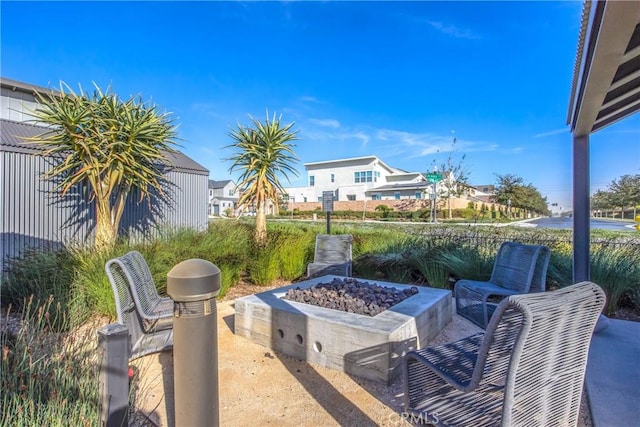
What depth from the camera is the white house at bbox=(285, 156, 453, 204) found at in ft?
121

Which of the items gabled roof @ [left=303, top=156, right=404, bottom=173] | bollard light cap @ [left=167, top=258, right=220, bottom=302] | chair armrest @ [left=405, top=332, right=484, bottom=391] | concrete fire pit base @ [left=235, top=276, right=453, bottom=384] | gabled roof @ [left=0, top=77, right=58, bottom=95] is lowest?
concrete fire pit base @ [left=235, top=276, right=453, bottom=384]

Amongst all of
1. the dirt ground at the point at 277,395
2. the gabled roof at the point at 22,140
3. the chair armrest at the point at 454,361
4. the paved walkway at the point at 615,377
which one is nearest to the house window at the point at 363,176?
the gabled roof at the point at 22,140

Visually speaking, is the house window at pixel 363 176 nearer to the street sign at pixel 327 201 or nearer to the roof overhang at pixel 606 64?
the street sign at pixel 327 201

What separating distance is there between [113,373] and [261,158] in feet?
20.0

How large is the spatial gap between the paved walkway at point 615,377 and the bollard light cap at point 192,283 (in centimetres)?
229

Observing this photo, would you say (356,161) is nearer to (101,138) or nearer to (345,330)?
(101,138)

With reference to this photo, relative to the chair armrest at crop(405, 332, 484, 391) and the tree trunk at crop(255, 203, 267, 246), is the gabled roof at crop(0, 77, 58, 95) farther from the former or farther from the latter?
the chair armrest at crop(405, 332, 484, 391)

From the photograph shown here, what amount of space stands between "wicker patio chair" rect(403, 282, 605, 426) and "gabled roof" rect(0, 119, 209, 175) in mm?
6809

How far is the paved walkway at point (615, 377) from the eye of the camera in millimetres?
1931

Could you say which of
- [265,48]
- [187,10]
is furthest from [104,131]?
[265,48]

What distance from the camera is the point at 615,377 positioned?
2.38m

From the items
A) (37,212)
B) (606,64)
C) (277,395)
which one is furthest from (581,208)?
(37,212)

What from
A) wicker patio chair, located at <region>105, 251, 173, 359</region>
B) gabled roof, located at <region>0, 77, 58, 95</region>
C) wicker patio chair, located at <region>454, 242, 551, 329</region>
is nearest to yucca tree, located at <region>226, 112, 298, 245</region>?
wicker patio chair, located at <region>105, 251, 173, 359</region>

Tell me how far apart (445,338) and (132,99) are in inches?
257
